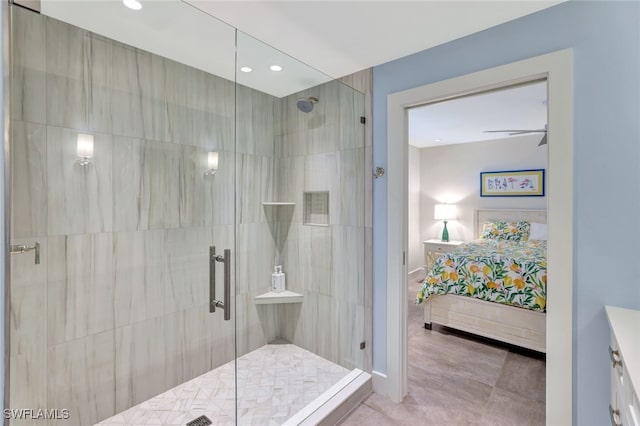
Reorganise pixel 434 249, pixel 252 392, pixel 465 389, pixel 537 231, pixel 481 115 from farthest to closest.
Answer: pixel 434 249
pixel 537 231
pixel 481 115
pixel 465 389
pixel 252 392

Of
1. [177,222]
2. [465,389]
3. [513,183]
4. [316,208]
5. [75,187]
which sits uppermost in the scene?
[513,183]

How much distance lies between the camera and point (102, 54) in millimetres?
1668

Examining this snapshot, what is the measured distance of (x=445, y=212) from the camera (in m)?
5.26

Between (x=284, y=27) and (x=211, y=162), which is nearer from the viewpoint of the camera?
(x=284, y=27)

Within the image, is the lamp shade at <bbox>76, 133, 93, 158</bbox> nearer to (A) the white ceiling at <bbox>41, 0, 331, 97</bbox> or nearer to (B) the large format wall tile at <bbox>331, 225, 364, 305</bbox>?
(A) the white ceiling at <bbox>41, 0, 331, 97</bbox>

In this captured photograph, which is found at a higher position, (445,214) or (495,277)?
(445,214)

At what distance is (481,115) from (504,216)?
80.6 inches

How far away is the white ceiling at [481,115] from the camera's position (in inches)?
119

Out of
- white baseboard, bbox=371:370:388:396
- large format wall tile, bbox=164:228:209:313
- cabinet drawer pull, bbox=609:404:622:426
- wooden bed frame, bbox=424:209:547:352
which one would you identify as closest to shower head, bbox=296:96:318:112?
large format wall tile, bbox=164:228:209:313

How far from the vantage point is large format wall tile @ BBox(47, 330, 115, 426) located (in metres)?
1.55

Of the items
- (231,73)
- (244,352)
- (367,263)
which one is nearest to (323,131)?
(231,73)

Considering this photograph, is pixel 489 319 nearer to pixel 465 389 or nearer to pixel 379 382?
pixel 465 389

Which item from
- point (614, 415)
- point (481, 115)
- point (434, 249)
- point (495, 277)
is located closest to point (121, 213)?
point (614, 415)

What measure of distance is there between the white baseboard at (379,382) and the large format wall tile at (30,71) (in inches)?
101
